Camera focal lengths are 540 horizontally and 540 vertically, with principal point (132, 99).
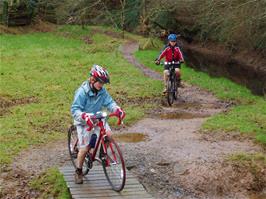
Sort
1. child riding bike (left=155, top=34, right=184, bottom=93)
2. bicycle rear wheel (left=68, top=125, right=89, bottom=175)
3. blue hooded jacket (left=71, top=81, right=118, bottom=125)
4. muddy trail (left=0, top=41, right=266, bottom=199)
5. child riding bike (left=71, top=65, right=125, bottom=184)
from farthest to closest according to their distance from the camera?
child riding bike (left=155, top=34, right=184, bottom=93) → bicycle rear wheel (left=68, top=125, right=89, bottom=175) → muddy trail (left=0, top=41, right=266, bottom=199) → blue hooded jacket (left=71, top=81, right=118, bottom=125) → child riding bike (left=71, top=65, right=125, bottom=184)

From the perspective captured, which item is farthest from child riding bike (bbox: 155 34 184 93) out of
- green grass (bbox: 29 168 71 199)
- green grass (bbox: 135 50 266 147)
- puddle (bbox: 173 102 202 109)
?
green grass (bbox: 29 168 71 199)

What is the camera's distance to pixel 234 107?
15922 mm

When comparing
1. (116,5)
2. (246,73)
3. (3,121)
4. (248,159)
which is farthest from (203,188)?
(116,5)

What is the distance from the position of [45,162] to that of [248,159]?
3.93 meters

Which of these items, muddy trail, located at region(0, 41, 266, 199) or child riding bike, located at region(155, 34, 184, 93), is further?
child riding bike, located at region(155, 34, 184, 93)

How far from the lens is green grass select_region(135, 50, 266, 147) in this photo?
1283cm

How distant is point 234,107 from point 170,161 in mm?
5913

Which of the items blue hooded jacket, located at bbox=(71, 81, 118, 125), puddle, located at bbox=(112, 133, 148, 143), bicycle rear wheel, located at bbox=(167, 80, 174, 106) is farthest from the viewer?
bicycle rear wheel, located at bbox=(167, 80, 174, 106)

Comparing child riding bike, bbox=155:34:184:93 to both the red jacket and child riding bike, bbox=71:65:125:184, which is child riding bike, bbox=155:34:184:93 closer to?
the red jacket

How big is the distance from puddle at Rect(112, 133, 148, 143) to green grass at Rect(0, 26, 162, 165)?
44.9 inches

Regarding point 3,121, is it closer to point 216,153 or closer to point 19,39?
point 216,153

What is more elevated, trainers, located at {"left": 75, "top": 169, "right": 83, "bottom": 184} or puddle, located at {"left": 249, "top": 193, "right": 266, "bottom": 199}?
trainers, located at {"left": 75, "top": 169, "right": 83, "bottom": 184}

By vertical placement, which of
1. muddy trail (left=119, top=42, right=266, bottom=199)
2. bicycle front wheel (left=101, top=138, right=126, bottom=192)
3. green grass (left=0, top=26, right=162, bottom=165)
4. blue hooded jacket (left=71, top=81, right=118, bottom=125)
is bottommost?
green grass (left=0, top=26, right=162, bottom=165)

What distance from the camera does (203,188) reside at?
9.52 metres
